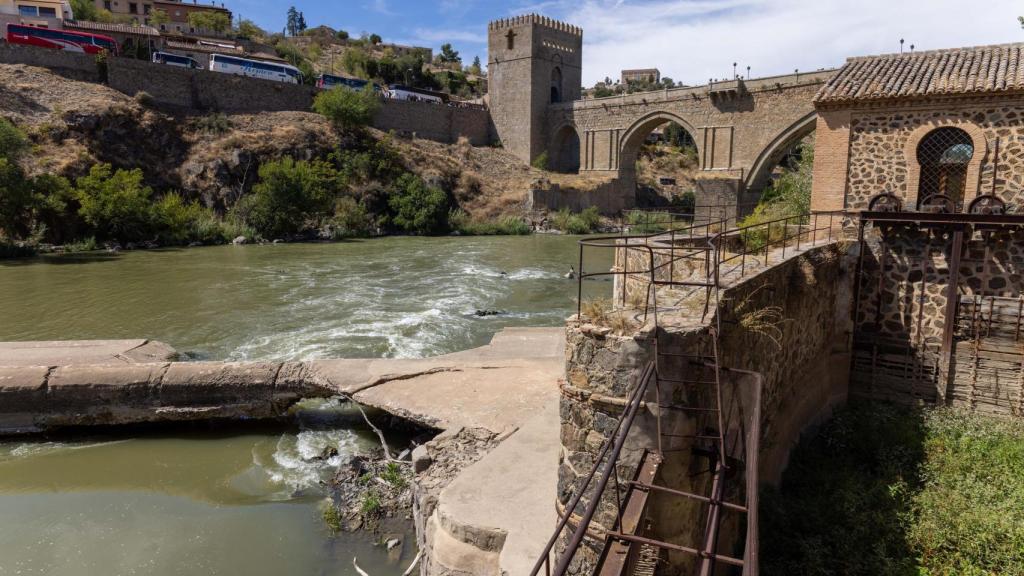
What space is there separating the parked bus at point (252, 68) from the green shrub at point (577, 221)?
815 inches

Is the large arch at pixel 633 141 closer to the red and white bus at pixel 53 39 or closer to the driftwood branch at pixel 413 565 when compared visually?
the red and white bus at pixel 53 39

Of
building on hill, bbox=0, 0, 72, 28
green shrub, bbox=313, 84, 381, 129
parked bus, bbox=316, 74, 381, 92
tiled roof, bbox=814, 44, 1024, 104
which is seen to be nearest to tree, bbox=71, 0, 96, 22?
building on hill, bbox=0, 0, 72, 28

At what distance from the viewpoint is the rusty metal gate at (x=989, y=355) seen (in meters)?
9.06

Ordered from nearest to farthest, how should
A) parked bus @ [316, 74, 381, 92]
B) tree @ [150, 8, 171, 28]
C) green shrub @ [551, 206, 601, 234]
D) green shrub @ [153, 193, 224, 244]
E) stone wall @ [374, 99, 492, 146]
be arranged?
green shrub @ [153, 193, 224, 244], green shrub @ [551, 206, 601, 234], parked bus @ [316, 74, 381, 92], stone wall @ [374, 99, 492, 146], tree @ [150, 8, 171, 28]

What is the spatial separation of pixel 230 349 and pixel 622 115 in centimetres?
3494

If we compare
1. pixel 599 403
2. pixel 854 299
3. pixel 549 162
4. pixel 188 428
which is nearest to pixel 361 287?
pixel 188 428

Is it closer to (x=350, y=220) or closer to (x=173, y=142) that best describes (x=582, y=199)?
(x=350, y=220)

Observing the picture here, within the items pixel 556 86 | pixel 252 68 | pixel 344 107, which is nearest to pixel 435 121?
pixel 556 86

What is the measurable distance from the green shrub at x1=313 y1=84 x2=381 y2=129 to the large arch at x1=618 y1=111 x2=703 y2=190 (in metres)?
16.7

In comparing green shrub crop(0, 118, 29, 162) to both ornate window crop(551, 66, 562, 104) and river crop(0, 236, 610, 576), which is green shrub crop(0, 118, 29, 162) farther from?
ornate window crop(551, 66, 562, 104)

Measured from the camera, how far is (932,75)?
1120 cm

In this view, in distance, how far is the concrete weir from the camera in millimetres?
6285

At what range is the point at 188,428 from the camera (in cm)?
872

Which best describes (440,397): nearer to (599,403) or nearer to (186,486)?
(186,486)
